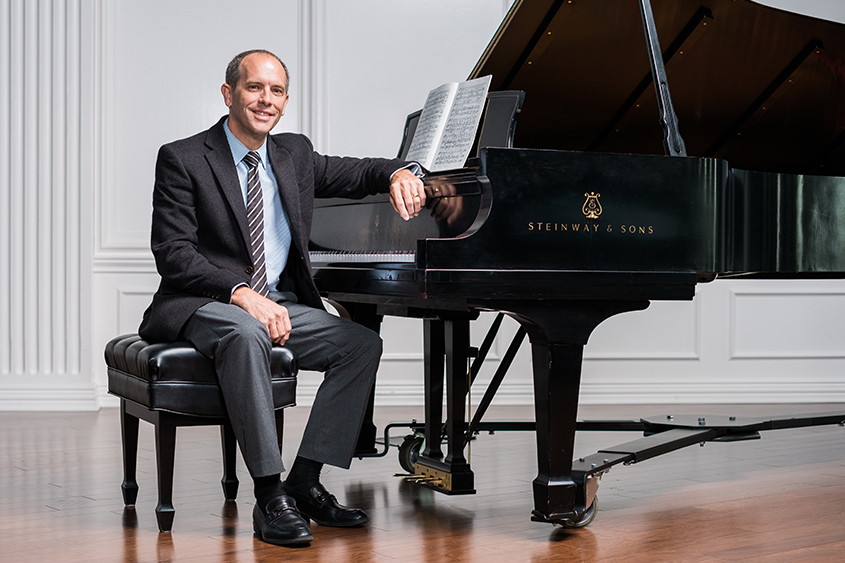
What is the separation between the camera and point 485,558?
232 cm

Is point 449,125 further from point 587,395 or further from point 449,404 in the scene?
point 587,395

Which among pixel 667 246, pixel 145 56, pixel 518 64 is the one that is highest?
pixel 145 56

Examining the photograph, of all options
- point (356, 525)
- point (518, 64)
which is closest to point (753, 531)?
point (356, 525)

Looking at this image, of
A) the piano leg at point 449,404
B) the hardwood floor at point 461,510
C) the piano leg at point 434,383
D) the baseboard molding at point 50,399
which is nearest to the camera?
the hardwood floor at point 461,510

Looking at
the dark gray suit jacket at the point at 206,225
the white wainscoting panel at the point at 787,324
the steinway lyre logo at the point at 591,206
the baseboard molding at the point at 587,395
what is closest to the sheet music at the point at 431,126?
the dark gray suit jacket at the point at 206,225

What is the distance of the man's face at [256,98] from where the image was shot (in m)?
2.69

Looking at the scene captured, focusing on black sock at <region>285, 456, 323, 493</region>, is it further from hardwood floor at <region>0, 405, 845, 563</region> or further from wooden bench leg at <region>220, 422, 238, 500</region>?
wooden bench leg at <region>220, 422, 238, 500</region>

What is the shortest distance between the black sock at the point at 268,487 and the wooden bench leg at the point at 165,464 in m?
0.24

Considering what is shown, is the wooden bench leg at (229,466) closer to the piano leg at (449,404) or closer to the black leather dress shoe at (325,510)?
the black leather dress shoe at (325,510)

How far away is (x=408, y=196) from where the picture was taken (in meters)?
2.62

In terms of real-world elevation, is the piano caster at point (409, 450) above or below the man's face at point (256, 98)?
below

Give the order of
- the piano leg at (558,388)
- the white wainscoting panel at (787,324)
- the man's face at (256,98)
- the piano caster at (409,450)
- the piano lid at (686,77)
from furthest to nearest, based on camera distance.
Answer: the white wainscoting panel at (787,324)
the piano caster at (409,450)
the piano lid at (686,77)
the man's face at (256,98)
the piano leg at (558,388)

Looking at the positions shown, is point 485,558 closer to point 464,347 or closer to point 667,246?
point 464,347

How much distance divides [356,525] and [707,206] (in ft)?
4.12
